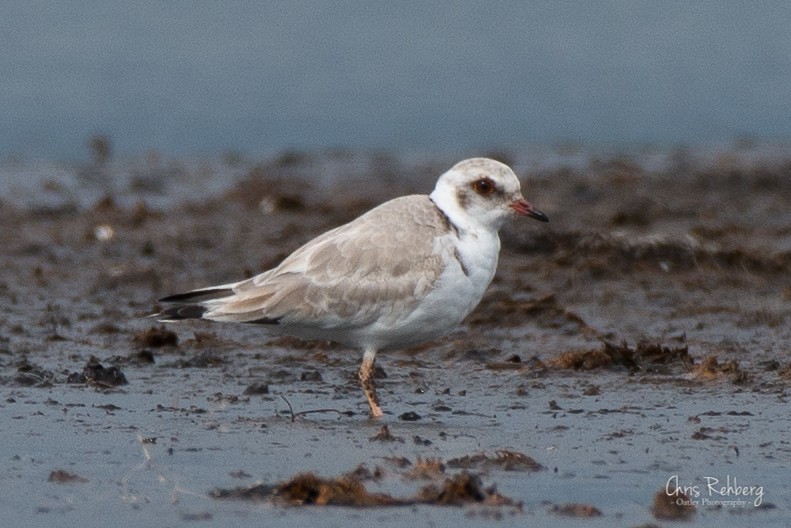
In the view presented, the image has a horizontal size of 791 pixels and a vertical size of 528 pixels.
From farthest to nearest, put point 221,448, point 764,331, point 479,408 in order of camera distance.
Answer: point 764,331, point 479,408, point 221,448

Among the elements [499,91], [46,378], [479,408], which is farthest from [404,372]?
[499,91]

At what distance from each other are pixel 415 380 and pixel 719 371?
1.59 m

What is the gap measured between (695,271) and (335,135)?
8.30 meters

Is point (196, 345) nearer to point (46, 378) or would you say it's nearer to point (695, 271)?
point (46, 378)

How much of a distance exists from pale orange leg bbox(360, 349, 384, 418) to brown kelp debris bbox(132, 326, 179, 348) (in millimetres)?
1576

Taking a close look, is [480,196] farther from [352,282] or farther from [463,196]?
[352,282]

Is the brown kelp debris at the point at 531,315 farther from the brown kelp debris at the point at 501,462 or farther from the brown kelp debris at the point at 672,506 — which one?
the brown kelp debris at the point at 672,506

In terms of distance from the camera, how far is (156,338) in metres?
8.53

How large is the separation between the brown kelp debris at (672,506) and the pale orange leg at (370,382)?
1.95 metres

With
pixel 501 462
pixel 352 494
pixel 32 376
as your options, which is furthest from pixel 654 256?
pixel 352 494

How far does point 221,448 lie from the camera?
633cm

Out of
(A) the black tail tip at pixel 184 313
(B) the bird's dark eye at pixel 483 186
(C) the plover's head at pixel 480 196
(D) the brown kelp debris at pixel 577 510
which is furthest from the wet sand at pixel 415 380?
(B) the bird's dark eye at pixel 483 186

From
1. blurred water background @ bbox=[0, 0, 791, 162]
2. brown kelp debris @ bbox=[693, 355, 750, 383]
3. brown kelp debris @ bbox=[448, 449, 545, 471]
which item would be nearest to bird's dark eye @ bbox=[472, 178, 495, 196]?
brown kelp debris @ bbox=[693, 355, 750, 383]

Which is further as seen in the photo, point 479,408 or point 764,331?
point 764,331
